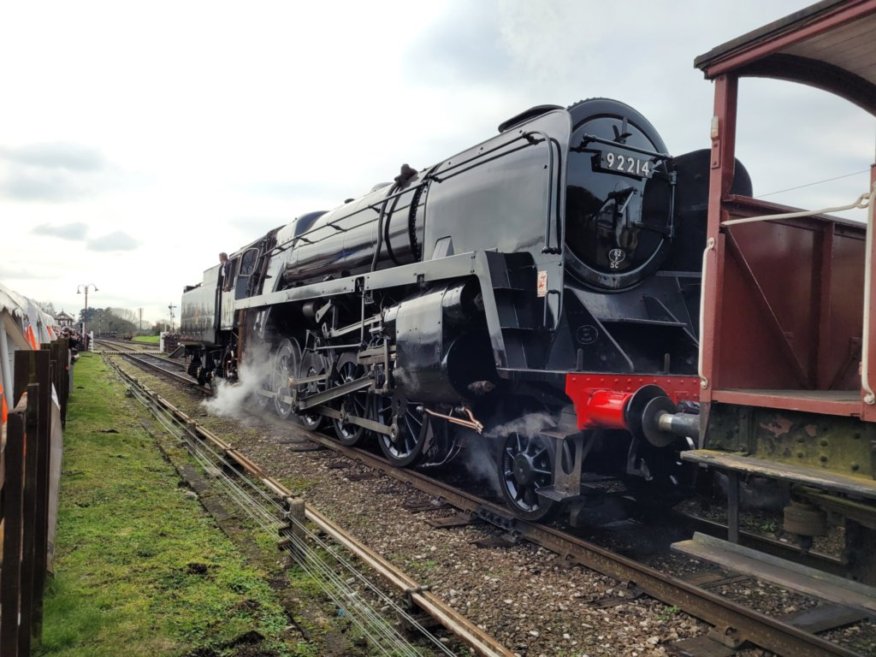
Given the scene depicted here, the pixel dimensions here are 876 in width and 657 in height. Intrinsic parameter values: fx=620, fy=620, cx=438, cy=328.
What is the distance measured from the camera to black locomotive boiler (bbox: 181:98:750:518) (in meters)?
4.45

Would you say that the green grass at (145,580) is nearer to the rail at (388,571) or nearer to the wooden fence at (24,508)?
the wooden fence at (24,508)

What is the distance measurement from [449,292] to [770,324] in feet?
8.57

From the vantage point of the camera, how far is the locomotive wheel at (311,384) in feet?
29.3

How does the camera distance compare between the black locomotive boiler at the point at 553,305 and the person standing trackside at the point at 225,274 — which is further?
the person standing trackside at the point at 225,274

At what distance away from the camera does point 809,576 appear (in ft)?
8.43

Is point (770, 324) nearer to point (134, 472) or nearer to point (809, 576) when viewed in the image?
point (809, 576)

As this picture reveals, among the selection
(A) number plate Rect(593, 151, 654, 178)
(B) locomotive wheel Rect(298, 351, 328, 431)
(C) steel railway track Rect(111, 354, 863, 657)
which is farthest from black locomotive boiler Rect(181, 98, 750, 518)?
(B) locomotive wheel Rect(298, 351, 328, 431)

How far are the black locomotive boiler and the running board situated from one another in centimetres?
91

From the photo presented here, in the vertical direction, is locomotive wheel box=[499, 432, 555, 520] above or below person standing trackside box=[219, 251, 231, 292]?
→ below

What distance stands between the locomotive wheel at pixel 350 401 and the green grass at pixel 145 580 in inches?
92.3

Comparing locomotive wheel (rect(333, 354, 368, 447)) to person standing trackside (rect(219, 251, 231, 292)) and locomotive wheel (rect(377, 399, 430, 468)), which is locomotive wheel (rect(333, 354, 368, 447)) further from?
person standing trackside (rect(219, 251, 231, 292))

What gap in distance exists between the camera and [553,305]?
477 cm

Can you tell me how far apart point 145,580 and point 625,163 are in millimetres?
4664

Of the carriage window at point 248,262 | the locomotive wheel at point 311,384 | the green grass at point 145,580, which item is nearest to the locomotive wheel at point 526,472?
the green grass at point 145,580
